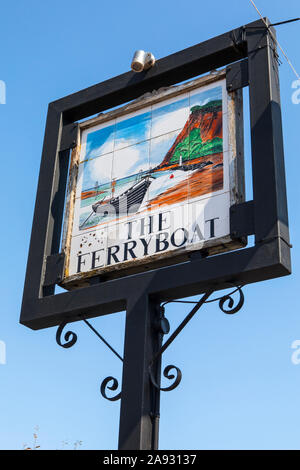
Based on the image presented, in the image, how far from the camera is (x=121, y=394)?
4.97 m

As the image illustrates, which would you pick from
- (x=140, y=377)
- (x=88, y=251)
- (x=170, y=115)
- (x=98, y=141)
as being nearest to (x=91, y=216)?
(x=88, y=251)

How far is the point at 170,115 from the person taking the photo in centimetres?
607

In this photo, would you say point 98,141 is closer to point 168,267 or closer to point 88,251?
point 88,251

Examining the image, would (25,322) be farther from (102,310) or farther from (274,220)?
(274,220)

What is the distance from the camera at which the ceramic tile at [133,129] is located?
6164 mm

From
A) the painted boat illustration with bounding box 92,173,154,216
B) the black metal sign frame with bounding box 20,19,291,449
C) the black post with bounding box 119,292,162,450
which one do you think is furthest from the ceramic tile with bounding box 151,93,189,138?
the black post with bounding box 119,292,162,450

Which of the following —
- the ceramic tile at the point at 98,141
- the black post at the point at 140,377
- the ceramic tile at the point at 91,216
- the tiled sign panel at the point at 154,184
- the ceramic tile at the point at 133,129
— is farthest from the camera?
the ceramic tile at the point at 98,141

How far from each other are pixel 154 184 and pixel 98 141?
89 centimetres

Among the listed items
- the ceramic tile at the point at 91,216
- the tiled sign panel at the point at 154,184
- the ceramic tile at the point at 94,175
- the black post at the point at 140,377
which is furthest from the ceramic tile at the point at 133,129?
the black post at the point at 140,377

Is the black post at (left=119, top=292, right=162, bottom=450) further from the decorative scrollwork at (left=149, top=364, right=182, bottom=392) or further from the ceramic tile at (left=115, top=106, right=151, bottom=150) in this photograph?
the ceramic tile at (left=115, top=106, right=151, bottom=150)

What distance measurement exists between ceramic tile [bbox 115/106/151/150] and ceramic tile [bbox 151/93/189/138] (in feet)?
0.22

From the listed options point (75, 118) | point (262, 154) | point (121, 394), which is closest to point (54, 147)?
point (75, 118)

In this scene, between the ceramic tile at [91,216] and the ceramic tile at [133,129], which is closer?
the ceramic tile at [91,216]

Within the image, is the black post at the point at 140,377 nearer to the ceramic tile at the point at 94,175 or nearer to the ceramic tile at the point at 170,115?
the ceramic tile at the point at 94,175
